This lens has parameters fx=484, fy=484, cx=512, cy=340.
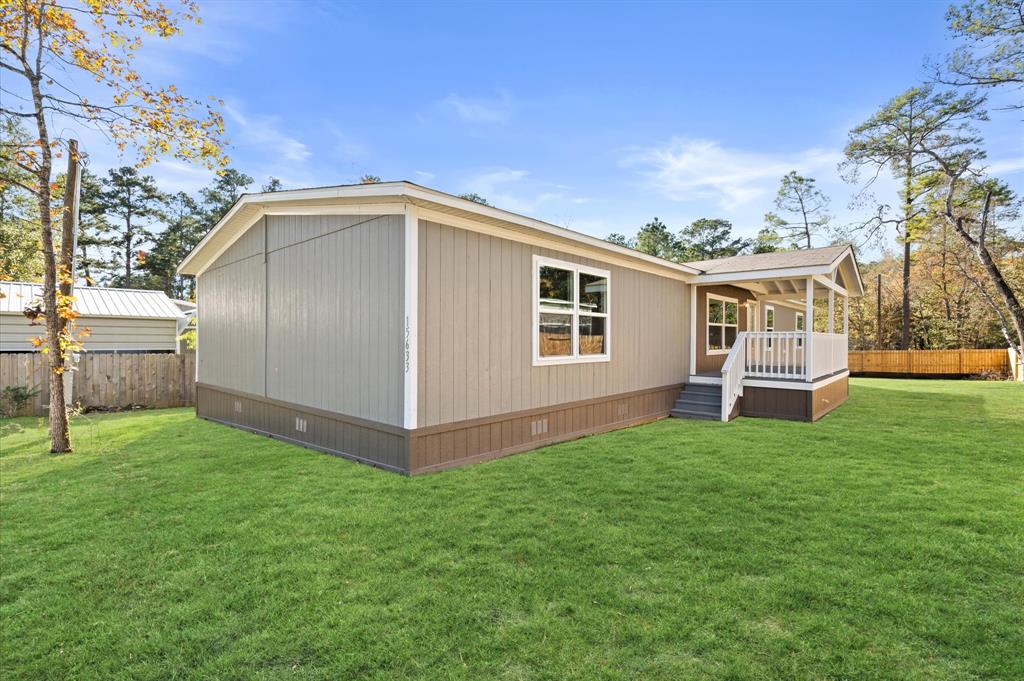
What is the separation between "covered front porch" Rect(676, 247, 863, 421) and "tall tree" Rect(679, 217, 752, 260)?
61.7 ft

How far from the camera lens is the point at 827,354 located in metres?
10.0

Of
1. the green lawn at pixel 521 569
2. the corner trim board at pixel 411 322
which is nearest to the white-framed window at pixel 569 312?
the green lawn at pixel 521 569

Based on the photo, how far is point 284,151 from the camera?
58.7ft

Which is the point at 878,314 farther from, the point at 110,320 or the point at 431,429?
the point at 110,320

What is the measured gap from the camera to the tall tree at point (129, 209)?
82.7 feet

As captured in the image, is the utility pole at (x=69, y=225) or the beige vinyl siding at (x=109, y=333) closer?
the utility pole at (x=69, y=225)

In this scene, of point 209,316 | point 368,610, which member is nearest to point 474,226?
point 368,610

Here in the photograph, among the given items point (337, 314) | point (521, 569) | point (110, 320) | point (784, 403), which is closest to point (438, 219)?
point (337, 314)

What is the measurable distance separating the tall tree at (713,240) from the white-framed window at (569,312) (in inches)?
1019

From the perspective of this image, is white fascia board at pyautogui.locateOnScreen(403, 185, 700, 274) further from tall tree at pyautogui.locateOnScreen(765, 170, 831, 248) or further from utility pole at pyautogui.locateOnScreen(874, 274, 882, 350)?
tall tree at pyautogui.locateOnScreen(765, 170, 831, 248)

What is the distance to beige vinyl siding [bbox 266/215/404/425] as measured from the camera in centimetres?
528

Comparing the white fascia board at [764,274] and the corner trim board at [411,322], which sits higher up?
the white fascia board at [764,274]

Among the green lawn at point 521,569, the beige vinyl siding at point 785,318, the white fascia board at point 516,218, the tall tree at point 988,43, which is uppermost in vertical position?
the tall tree at point 988,43

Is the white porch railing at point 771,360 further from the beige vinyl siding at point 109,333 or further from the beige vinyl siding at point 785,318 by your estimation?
the beige vinyl siding at point 109,333
